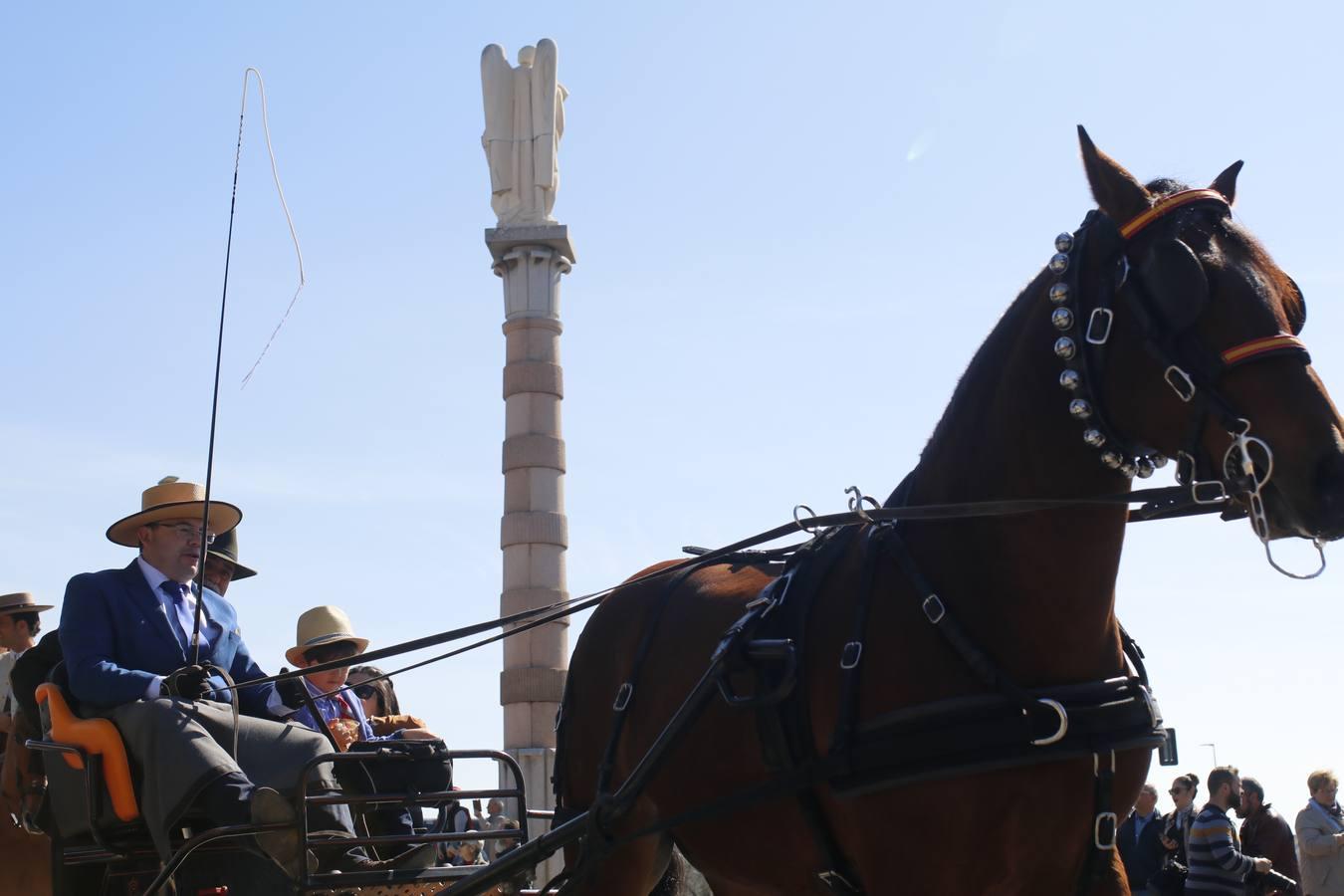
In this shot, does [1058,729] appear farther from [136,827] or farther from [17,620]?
[17,620]

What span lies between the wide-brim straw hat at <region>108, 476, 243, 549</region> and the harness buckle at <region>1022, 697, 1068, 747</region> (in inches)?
141

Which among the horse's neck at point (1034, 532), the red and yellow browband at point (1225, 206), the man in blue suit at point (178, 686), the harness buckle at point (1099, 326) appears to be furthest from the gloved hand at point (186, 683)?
the red and yellow browband at point (1225, 206)

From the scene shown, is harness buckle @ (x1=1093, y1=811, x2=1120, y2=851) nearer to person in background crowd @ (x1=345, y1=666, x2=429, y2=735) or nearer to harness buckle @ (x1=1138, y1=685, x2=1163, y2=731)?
harness buckle @ (x1=1138, y1=685, x2=1163, y2=731)

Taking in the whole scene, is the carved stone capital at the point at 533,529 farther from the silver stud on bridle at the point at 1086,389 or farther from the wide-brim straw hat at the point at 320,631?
the silver stud on bridle at the point at 1086,389

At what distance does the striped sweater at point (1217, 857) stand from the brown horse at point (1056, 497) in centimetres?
597

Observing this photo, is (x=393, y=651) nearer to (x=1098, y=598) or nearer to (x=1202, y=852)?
(x=1098, y=598)

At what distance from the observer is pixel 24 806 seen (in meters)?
5.78

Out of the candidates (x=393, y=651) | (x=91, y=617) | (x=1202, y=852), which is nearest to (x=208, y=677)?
(x=91, y=617)

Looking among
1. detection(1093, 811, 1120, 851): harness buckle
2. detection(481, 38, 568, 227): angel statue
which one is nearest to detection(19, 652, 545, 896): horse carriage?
detection(1093, 811, 1120, 851): harness buckle

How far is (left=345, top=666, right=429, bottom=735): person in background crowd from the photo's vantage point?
7374mm

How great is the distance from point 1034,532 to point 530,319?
53.6 feet

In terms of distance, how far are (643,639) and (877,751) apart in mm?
1495

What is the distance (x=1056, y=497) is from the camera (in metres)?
3.43

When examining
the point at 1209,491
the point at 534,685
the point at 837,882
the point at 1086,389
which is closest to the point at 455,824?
the point at 837,882
